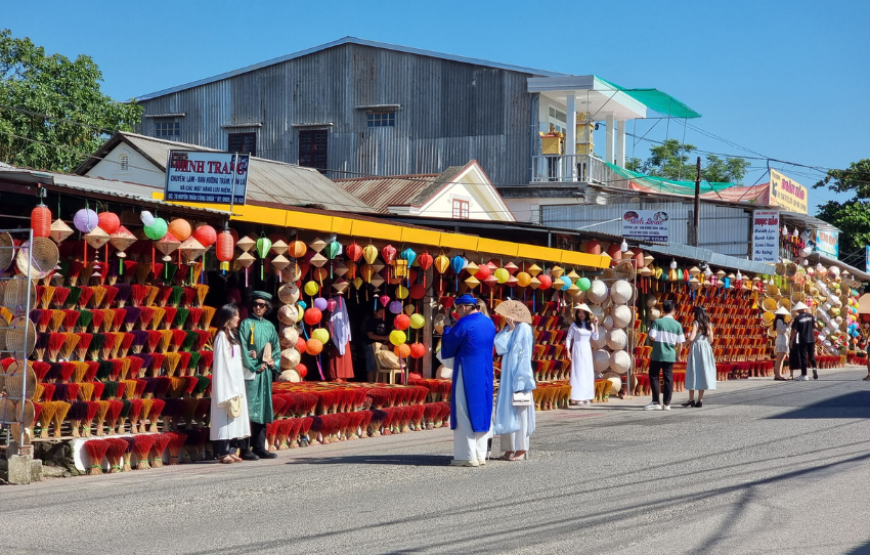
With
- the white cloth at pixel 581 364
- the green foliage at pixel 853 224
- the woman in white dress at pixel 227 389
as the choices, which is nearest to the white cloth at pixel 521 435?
the woman in white dress at pixel 227 389

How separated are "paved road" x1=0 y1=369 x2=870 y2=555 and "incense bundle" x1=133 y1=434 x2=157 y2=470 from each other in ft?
0.85

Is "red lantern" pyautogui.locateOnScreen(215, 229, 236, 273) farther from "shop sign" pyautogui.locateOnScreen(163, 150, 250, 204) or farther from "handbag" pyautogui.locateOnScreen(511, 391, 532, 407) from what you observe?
"handbag" pyautogui.locateOnScreen(511, 391, 532, 407)

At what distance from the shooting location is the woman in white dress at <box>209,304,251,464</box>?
11.4 m

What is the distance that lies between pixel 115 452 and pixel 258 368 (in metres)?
1.81

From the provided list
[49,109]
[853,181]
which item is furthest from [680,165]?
[49,109]

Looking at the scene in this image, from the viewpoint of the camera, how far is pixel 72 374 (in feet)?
35.9

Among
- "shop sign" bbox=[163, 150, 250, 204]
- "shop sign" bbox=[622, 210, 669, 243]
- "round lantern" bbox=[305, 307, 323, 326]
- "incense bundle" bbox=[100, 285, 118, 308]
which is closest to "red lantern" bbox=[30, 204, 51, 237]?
"incense bundle" bbox=[100, 285, 118, 308]

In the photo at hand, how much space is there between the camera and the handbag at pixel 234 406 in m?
11.4

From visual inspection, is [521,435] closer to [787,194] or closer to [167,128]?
[787,194]

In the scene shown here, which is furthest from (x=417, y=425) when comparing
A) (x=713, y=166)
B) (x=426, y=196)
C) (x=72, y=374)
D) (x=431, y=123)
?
(x=713, y=166)

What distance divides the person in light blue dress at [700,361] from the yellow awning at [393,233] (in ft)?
8.21

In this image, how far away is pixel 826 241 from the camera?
1740 inches

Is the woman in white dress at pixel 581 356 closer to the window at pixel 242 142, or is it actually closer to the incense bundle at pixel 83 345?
the incense bundle at pixel 83 345

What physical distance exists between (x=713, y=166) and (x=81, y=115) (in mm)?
Answer: 43605
